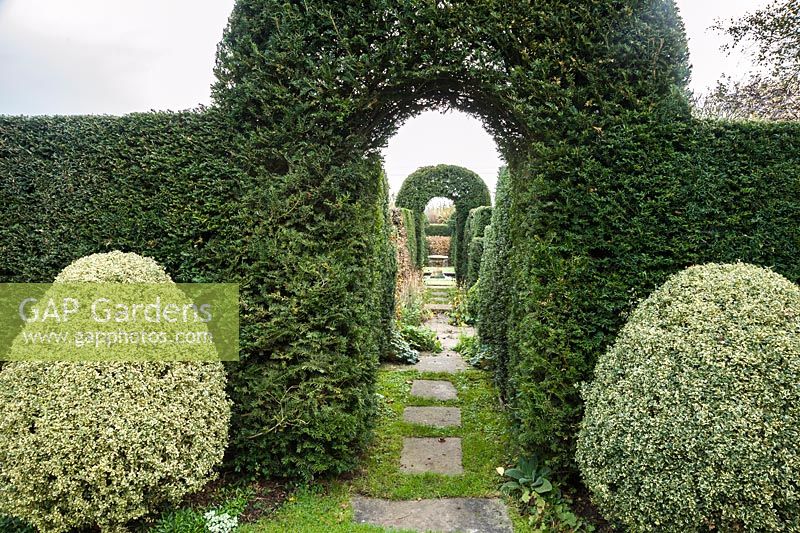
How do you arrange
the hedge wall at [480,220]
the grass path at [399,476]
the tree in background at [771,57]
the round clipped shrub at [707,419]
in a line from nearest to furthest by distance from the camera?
the round clipped shrub at [707,419] < the grass path at [399,476] < the tree in background at [771,57] < the hedge wall at [480,220]

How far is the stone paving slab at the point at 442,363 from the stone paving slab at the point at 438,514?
3328 millimetres

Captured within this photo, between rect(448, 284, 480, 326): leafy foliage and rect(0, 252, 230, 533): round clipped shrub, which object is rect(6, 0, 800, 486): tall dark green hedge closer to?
rect(0, 252, 230, 533): round clipped shrub

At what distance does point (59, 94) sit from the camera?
4566 millimetres

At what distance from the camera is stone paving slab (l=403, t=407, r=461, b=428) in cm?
472

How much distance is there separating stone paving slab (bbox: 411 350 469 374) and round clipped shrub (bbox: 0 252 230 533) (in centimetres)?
427

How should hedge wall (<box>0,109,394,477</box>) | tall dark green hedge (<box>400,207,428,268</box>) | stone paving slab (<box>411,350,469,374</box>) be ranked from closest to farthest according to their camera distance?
hedge wall (<box>0,109,394,477</box>) → stone paving slab (<box>411,350,469,374</box>) → tall dark green hedge (<box>400,207,428,268</box>)

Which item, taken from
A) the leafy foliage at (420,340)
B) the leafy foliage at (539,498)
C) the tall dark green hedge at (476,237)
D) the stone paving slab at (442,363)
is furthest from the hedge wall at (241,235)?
the tall dark green hedge at (476,237)

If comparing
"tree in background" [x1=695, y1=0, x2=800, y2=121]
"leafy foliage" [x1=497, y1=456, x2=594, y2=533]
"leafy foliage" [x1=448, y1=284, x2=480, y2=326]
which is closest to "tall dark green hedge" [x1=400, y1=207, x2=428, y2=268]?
"leafy foliage" [x1=448, y1=284, x2=480, y2=326]

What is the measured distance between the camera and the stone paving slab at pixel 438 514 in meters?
2.97

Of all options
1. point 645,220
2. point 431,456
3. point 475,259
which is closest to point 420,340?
point 475,259

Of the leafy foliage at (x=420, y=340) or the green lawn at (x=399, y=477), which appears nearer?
the green lawn at (x=399, y=477)

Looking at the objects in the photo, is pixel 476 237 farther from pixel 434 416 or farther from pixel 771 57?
pixel 434 416

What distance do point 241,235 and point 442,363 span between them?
454cm

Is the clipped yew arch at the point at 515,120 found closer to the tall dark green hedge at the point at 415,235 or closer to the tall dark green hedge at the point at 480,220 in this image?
the tall dark green hedge at the point at 480,220
